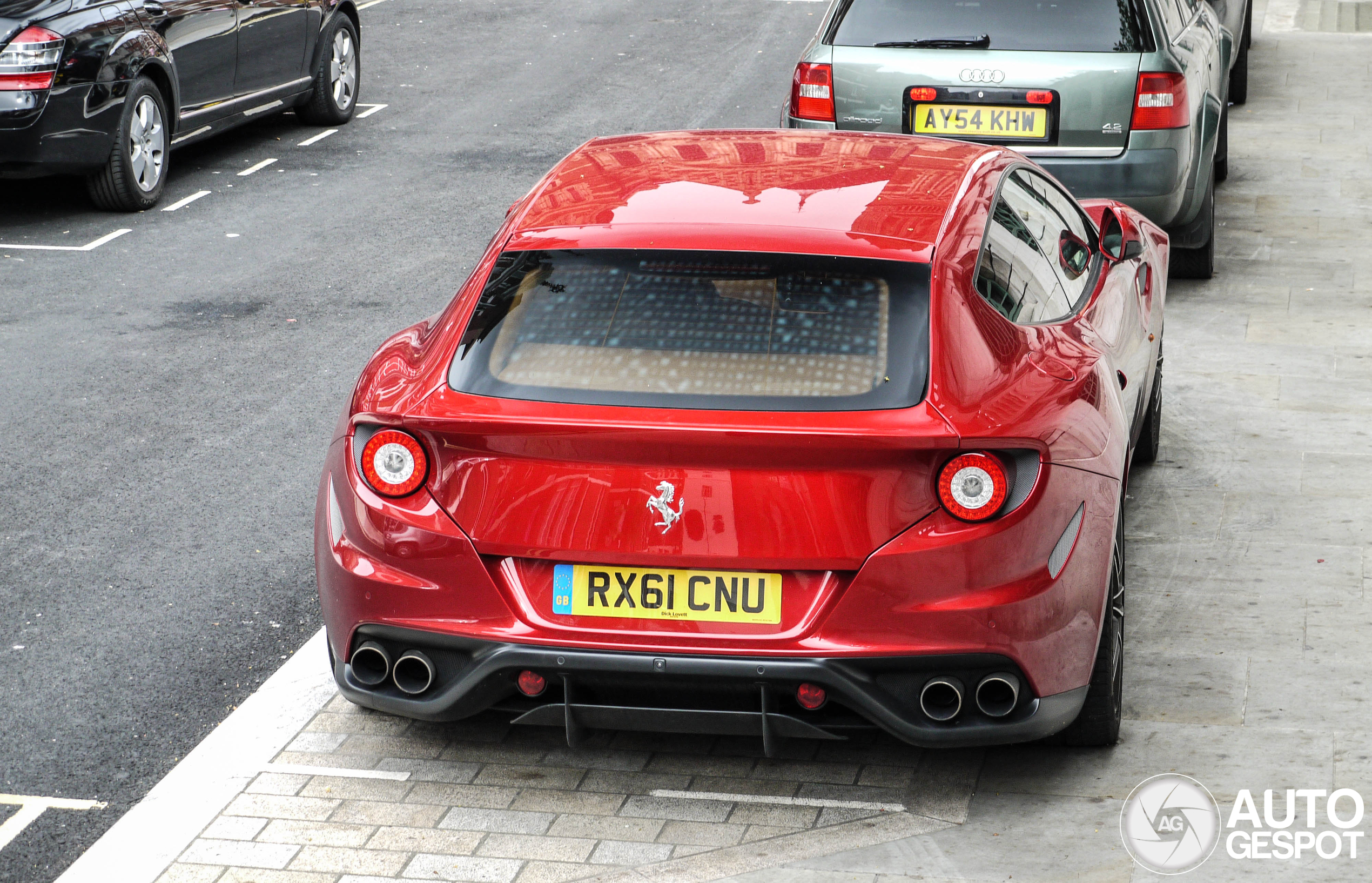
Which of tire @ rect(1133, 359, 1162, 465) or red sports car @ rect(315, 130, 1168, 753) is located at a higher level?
red sports car @ rect(315, 130, 1168, 753)

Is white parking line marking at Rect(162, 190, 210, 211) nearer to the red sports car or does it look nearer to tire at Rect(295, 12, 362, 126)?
tire at Rect(295, 12, 362, 126)

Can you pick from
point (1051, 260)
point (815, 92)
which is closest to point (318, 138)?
point (815, 92)

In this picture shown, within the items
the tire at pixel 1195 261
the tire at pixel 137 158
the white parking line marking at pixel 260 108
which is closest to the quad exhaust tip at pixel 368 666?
the tire at pixel 1195 261

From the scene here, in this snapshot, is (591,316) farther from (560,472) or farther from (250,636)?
(250,636)

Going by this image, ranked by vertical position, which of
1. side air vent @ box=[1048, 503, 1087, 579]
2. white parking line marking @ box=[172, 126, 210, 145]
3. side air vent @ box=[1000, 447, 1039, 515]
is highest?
side air vent @ box=[1000, 447, 1039, 515]

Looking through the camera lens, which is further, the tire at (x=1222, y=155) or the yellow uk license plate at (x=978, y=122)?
the tire at (x=1222, y=155)

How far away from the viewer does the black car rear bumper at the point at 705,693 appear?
12.5 ft

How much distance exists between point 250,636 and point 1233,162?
9.90 metres

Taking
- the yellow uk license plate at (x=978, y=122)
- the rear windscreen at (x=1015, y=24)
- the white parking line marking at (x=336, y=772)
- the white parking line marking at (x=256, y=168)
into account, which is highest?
the rear windscreen at (x=1015, y=24)

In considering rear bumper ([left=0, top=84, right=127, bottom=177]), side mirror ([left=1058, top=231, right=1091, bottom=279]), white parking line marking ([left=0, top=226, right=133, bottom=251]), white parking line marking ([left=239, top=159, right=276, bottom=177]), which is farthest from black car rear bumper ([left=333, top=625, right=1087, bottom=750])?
white parking line marking ([left=239, top=159, right=276, bottom=177])

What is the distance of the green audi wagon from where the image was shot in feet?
28.2

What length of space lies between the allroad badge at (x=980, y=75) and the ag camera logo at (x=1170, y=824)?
5.15 m

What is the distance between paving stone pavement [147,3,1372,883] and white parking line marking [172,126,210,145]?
788 centimetres

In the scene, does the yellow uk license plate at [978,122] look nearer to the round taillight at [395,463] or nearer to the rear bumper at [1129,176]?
the rear bumper at [1129,176]
